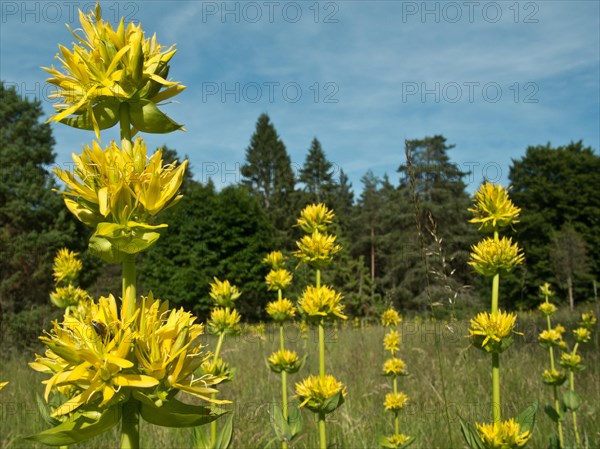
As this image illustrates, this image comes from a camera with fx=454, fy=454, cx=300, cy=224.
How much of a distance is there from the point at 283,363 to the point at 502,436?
1.83 meters

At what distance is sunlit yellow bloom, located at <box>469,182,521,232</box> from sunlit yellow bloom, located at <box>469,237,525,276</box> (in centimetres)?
11

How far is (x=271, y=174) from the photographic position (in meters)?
40.1

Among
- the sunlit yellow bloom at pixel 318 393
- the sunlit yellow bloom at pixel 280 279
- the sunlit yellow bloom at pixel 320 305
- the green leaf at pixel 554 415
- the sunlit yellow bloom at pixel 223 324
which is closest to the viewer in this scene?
the sunlit yellow bloom at pixel 318 393

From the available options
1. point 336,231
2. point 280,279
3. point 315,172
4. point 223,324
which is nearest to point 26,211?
point 336,231

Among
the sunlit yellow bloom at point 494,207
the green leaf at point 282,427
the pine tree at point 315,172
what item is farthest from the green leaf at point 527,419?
the pine tree at point 315,172

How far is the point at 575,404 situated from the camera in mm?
3793

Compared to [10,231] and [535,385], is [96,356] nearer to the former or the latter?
[535,385]

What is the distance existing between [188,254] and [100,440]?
17239 mm

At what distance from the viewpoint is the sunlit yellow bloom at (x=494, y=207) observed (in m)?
2.29

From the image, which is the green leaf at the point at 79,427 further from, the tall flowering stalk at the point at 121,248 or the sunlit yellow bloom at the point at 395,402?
the sunlit yellow bloom at the point at 395,402

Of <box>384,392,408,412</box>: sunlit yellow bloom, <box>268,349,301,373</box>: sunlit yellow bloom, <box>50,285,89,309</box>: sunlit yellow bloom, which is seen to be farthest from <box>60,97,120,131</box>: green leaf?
<box>384,392,408,412</box>: sunlit yellow bloom

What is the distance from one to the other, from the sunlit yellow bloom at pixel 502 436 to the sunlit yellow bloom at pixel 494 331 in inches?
13.2

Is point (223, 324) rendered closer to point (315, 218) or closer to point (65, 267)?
point (315, 218)

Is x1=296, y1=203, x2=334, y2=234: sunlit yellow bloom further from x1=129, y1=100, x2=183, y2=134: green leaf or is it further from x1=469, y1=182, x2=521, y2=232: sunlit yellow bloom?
x1=129, y1=100, x2=183, y2=134: green leaf
